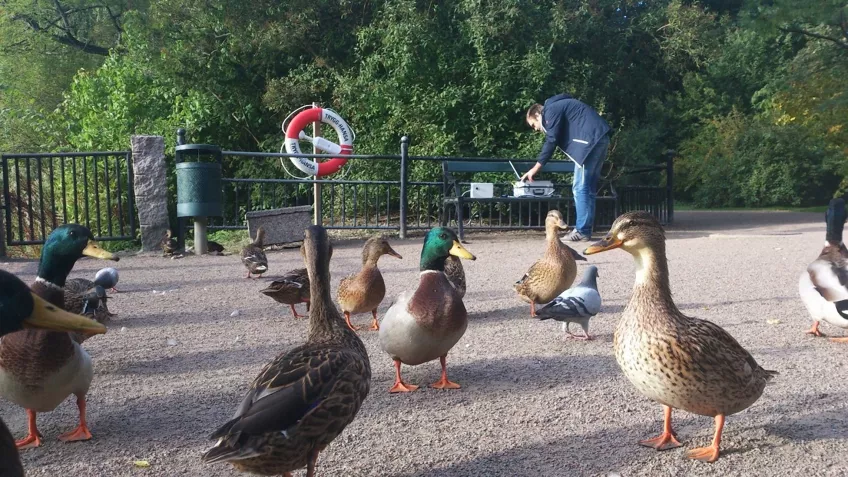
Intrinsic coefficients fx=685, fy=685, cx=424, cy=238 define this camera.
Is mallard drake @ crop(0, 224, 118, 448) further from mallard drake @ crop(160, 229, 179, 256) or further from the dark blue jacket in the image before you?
the dark blue jacket

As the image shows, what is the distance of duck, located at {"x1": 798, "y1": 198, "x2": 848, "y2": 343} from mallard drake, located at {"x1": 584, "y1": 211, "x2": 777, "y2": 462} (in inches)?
72.6

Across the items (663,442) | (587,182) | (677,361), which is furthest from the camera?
(587,182)

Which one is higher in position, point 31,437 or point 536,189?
point 536,189

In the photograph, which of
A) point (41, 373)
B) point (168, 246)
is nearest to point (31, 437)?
point (41, 373)

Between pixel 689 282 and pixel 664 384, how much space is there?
4734 millimetres

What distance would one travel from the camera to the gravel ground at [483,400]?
285 centimetres

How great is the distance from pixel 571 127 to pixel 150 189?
246 inches

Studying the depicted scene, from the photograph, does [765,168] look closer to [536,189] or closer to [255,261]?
[536,189]

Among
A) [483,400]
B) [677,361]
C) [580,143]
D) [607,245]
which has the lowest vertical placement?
[483,400]

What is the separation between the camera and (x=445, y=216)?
1199 centimetres

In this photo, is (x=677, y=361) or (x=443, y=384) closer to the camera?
(x=677, y=361)

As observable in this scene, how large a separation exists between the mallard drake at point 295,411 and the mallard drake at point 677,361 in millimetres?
1108

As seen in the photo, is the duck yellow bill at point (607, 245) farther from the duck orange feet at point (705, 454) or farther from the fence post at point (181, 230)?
the fence post at point (181, 230)

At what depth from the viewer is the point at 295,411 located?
2.44 meters
